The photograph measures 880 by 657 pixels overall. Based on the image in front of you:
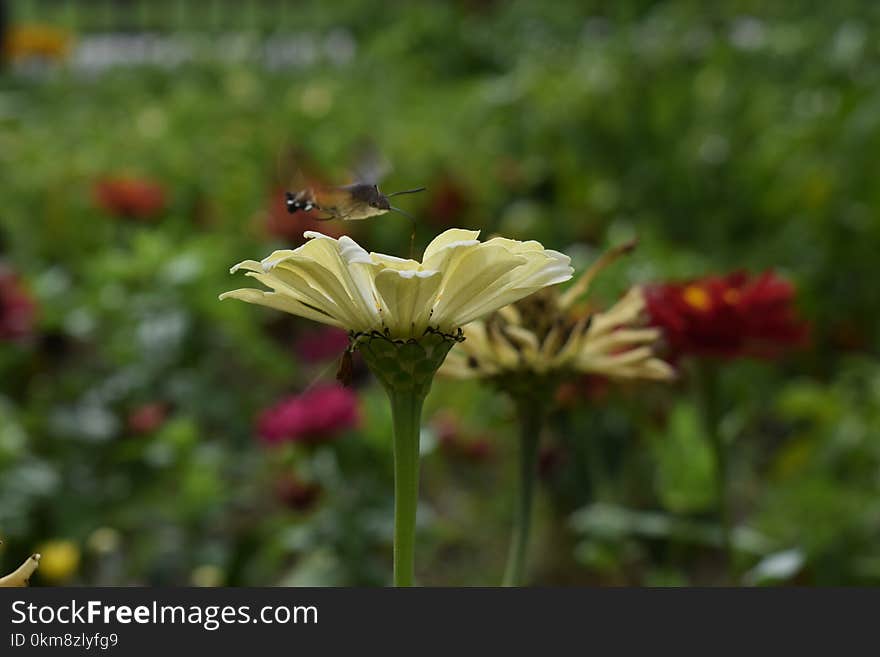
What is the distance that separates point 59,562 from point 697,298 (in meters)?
0.75

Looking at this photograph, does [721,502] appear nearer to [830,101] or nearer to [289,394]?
[289,394]

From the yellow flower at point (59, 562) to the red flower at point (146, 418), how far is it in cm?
20

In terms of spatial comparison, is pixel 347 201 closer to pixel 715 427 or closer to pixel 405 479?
pixel 405 479

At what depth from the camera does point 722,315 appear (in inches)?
32.4

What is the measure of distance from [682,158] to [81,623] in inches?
78.8

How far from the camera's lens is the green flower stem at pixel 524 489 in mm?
595

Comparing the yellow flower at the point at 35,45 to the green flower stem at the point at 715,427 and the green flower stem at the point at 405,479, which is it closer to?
the green flower stem at the point at 715,427

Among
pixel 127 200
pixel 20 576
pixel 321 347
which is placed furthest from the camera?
pixel 127 200

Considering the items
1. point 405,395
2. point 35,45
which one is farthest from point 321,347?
point 35,45

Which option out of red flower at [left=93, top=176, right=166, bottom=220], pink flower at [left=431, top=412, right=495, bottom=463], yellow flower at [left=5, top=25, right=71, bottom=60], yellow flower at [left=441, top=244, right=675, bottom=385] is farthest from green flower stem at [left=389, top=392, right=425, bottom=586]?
yellow flower at [left=5, top=25, right=71, bottom=60]

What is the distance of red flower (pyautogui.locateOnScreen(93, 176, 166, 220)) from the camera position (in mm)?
1865

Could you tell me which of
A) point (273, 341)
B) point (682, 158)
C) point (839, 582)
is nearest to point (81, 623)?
point (839, 582)

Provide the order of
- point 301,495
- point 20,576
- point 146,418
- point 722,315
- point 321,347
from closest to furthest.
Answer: point 20,576, point 722,315, point 301,495, point 146,418, point 321,347

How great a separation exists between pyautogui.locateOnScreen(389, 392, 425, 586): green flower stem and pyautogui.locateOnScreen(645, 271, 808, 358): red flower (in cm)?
37
